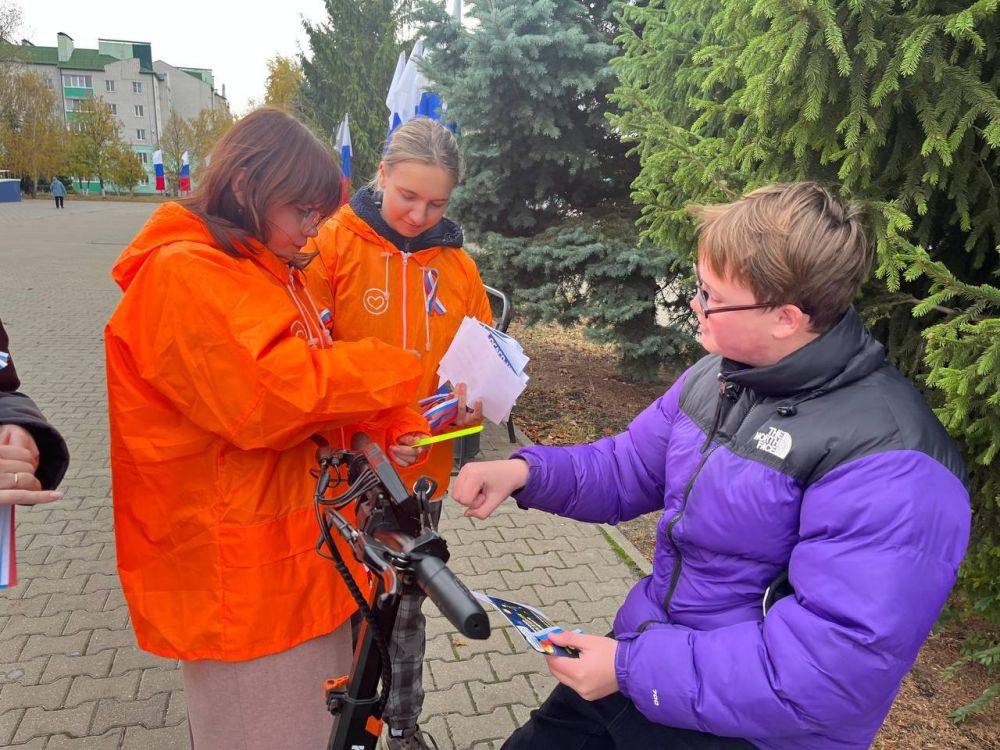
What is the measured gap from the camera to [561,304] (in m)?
6.53

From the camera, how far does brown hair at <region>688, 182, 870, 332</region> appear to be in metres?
1.27

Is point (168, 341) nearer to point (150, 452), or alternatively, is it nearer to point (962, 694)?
point (150, 452)

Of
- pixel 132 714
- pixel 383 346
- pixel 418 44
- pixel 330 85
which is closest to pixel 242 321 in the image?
pixel 383 346

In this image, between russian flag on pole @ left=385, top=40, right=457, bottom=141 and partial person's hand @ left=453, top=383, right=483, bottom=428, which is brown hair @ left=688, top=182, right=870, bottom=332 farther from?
russian flag on pole @ left=385, top=40, right=457, bottom=141

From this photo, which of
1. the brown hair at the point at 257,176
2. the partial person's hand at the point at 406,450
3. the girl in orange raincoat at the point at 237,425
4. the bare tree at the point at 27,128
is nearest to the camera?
the girl in orange raincoat at the point at 237,425

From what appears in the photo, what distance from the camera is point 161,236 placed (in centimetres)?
143

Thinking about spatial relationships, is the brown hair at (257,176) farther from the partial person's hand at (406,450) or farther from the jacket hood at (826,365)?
the jacket hood at (826,365)

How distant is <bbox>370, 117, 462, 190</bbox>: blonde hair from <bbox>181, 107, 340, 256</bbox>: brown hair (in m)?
0.73

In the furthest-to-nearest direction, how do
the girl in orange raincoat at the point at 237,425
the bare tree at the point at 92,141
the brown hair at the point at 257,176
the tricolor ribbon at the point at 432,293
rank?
the bare tree at the point at 92,141 → the tricolor ribbon at the point at 432,293 → the brown hair at the point at 257,176 → the girl in orange raincoat at the point at 237,425

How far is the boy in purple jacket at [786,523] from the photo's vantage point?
1.11m

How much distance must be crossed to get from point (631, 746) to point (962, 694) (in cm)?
224

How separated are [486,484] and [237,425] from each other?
580 millimetres

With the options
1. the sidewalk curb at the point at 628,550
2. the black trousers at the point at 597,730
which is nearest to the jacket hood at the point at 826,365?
the black trousers at the point at 597,730

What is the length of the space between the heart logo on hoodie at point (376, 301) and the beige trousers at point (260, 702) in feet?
3.57
